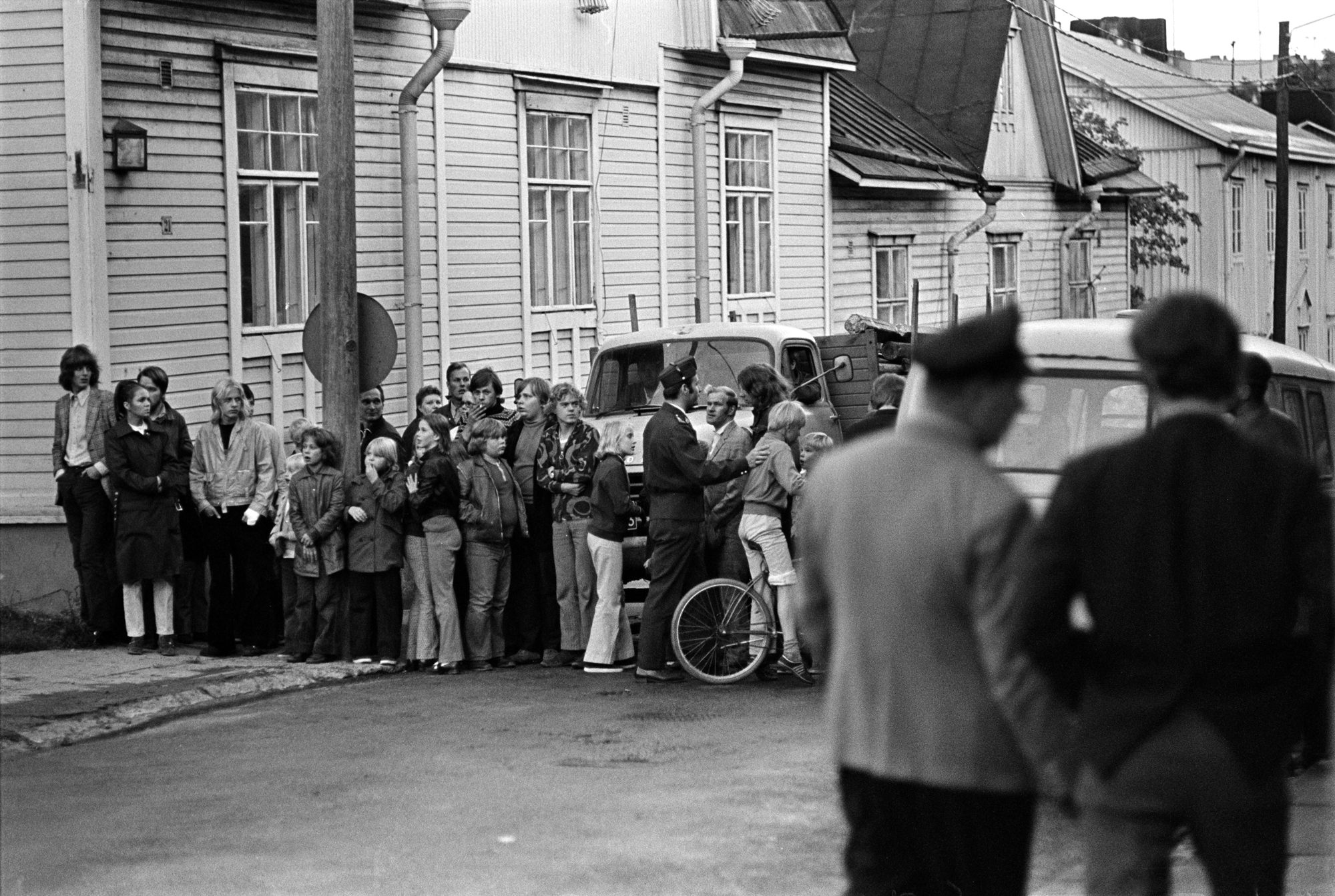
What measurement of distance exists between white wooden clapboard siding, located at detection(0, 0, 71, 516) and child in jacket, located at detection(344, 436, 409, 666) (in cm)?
285

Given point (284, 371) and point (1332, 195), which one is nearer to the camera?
point (284, 371)

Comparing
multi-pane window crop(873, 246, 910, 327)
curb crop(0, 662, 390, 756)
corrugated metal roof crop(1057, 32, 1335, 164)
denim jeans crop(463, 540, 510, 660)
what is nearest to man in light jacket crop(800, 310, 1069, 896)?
curb crop(0, 662, 390, 756)

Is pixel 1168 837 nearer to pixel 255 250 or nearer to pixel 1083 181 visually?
pixel 255 250

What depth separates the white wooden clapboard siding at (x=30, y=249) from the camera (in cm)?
1358

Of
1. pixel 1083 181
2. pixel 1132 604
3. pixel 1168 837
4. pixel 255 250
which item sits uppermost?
pixel 1083 181

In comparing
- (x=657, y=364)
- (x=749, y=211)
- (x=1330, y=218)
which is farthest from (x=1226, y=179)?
(x=657, y=364)

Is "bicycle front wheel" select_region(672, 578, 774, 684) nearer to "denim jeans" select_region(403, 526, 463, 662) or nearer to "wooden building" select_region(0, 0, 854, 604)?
"denim jeans" select_region(403, 526, 463, 662)

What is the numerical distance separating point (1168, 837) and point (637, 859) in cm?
341

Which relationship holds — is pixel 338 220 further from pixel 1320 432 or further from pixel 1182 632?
pixel 1182 632

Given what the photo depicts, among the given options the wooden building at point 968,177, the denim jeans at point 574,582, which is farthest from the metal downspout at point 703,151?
the denim jeans at point 574,582

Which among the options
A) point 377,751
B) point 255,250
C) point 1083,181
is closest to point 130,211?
point 255,250

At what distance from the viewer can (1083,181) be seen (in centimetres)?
3659

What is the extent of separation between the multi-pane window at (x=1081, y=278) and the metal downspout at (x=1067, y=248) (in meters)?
0.23

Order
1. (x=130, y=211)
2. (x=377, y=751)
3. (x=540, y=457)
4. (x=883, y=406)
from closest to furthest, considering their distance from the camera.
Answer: (x=377, y=751)
(x=883, y=406)
(x=540, y=457)
(x=130, y=211)
